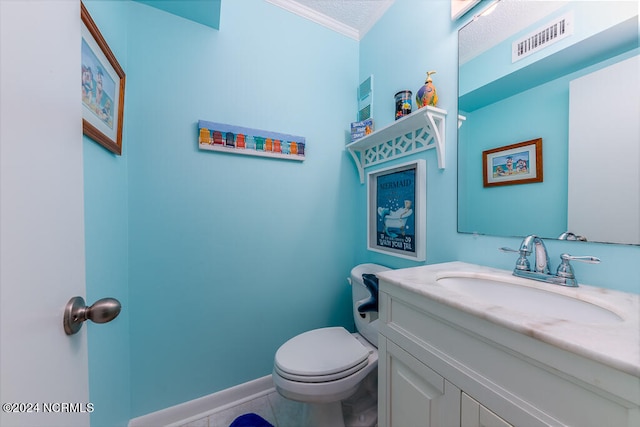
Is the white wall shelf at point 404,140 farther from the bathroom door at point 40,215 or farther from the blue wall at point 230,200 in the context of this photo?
the bathroom door at point 40,215

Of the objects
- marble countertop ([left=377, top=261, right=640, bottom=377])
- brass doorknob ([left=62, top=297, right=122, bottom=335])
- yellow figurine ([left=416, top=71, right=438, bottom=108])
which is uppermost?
yellow figurine ([left=416, top=71, right=438, bottom=108])

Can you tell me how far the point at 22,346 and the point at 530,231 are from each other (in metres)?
1.26

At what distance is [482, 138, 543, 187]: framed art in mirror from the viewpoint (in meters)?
0.80

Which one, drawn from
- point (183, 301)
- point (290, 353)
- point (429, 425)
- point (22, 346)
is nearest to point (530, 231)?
point (429, 425)

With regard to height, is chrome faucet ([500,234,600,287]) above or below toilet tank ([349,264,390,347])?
above

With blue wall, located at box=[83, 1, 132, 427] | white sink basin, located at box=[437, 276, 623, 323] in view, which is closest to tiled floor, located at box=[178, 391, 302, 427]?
blue wall, located at box=[83, 1, 132, 427]

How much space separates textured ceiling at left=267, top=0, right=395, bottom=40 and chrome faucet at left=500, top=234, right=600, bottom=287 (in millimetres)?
1553

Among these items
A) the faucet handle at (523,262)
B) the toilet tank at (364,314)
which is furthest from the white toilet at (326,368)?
the faucet handle at (523,262)

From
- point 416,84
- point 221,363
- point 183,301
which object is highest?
point 416,84

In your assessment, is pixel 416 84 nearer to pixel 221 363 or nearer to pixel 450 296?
pixel 450 296

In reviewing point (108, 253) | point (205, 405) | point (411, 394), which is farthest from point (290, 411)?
point (108, 253)

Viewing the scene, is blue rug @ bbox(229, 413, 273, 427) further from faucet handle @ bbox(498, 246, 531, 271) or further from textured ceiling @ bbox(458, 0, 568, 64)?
textured ceiling @ bbox(458, 0, 568, 64)

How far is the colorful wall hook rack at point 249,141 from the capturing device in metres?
1.24

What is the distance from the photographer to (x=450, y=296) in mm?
588
